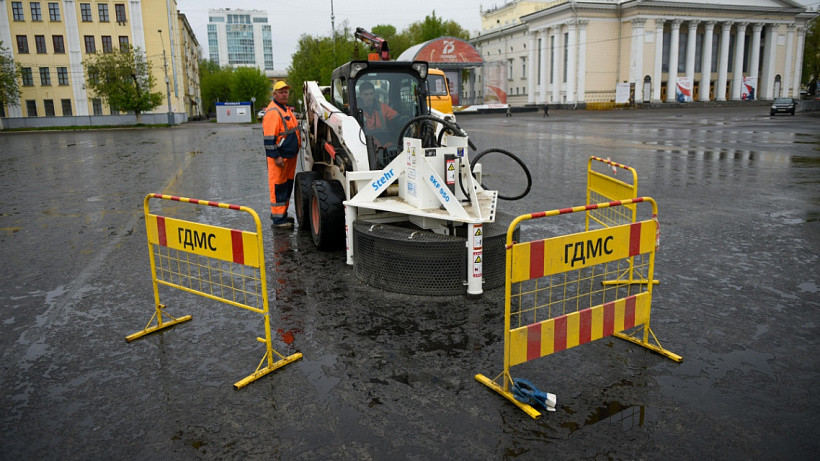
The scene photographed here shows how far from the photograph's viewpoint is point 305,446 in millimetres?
3441

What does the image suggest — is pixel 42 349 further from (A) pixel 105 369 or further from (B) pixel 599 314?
(B) pixel 599 314

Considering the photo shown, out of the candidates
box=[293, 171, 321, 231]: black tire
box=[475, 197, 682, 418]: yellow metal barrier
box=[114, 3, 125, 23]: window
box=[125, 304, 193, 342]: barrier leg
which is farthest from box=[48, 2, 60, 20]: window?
box=[475, 197, 682, 418]: yellow metal barrier

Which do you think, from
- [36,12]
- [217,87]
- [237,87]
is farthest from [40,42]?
[217,87]

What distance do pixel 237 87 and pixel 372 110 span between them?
85553 millimetres

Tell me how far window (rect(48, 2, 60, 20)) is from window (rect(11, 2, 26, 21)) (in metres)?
2.55

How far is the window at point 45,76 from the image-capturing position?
61562 mm

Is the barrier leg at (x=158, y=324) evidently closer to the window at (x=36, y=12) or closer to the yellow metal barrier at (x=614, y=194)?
the yellow metal barrier at (x=614, y=194)

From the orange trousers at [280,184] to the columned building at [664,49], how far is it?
67517mm

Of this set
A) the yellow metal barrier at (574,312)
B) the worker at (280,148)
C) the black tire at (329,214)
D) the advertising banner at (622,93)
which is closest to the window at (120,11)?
the advertising banner at (622,93)

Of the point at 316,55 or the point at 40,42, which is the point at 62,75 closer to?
the point at 40,42

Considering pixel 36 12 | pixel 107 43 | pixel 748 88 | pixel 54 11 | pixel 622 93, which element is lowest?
pixel 622 93

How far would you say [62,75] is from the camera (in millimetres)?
61969

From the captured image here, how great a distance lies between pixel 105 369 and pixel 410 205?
333 centimetres

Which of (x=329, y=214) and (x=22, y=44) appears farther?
(x=22, y=44)
